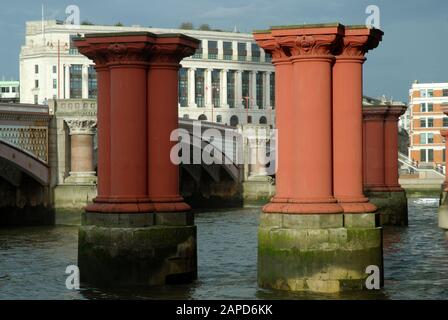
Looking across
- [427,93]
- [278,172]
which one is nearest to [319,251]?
[278,172]

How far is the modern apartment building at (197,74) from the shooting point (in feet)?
417

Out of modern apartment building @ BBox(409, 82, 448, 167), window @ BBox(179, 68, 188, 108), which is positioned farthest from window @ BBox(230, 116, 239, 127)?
modern apartment building @ BBox(409, 82, 448, 167)

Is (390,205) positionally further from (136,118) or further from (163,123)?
(136,118)

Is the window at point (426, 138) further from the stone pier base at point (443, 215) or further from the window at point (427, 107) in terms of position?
the stone pier base at point (443, 215)

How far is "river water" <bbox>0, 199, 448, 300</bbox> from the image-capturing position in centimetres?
2159

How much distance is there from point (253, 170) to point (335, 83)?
2038 inches

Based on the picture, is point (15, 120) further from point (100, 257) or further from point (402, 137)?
point (402, 137)

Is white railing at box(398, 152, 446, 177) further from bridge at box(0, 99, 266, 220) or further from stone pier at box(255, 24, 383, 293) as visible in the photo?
stone pier at box(255, 24, 383, 293)

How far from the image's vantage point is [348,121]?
20766 mm

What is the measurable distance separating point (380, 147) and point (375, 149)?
0.26 m

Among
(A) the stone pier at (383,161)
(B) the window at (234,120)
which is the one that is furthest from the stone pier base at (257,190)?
(B) the window at (234,120)

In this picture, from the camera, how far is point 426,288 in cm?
2308

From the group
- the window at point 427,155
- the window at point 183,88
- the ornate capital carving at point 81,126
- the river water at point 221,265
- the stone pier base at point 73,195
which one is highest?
the window at point 183,88
